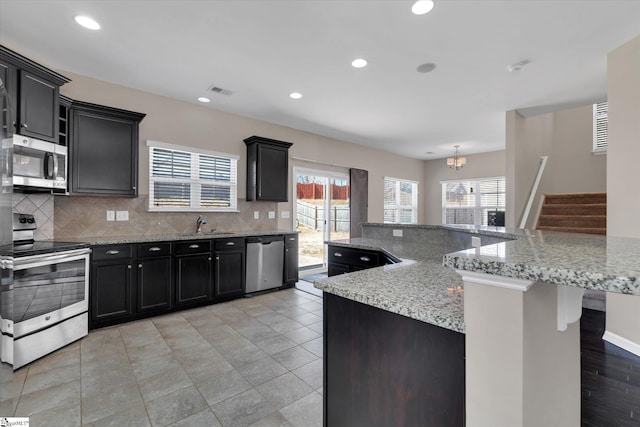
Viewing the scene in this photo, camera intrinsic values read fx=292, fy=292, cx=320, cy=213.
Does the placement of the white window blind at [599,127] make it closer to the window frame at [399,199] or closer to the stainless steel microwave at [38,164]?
the window frame at [399,199]

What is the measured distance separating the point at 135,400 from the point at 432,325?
6.64ft

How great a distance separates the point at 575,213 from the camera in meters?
5.08

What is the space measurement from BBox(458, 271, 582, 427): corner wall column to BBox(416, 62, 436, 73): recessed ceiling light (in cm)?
291

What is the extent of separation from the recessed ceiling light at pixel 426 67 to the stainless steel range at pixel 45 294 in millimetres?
3912

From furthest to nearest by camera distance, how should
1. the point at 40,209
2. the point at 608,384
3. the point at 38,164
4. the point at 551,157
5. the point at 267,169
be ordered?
the point at 551,157 < the point at 267,169 < the point at 40,209 < the point at 38,164 < the point at 608,384

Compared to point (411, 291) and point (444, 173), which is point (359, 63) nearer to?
point (411, 291)

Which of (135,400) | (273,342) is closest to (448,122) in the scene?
(273,342)

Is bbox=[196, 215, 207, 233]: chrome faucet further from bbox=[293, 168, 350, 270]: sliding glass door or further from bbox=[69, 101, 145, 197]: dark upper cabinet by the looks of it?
bbox=[293, 168, 350, 270]: sliding glass door

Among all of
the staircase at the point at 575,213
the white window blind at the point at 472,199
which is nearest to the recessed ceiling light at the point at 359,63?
the staircase at the point at 575,213

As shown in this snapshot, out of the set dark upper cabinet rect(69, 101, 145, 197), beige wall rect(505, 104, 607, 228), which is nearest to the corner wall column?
dark upper cabinet rect(69, 101, 145, 197)

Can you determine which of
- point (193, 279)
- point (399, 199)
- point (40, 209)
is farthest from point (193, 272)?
point (399, 199)

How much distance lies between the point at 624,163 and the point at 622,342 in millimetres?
1652

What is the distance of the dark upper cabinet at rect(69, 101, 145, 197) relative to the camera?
10.3 ft

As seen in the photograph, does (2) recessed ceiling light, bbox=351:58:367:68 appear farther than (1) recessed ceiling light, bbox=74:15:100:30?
Yes
